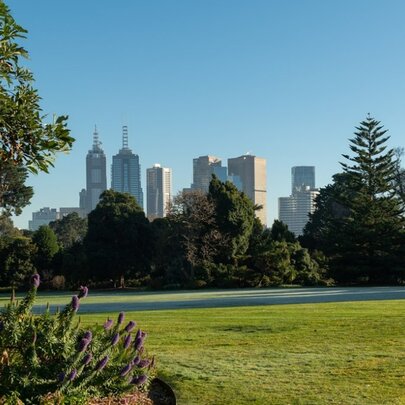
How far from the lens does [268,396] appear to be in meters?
5.98

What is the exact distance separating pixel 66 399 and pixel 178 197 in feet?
124

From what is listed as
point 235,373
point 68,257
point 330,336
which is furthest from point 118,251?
point 235,373

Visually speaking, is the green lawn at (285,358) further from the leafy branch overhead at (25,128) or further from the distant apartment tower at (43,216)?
the distant apartment tower at (43,216)

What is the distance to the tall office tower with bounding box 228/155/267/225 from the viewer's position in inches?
5842

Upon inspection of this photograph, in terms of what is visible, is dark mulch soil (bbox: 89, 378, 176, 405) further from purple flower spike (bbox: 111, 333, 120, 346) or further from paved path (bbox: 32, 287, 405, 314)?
paved path (bbox: 32, 287, 405, 314)

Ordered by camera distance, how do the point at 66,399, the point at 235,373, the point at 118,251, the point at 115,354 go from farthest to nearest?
the point at 118,251, the point at 235,373, the point at 115,354, the point at 66,399

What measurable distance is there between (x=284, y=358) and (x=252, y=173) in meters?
145

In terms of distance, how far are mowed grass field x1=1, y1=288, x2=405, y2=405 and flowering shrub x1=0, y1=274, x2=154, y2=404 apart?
961 mm

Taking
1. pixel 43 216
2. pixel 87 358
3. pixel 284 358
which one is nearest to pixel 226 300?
pixel 284 358

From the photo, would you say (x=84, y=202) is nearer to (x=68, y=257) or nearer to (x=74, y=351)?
(x=68, y=257)

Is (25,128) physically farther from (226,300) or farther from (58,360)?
(226,300)

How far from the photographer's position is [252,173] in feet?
500

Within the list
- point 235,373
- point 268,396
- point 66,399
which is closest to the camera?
point 66,399

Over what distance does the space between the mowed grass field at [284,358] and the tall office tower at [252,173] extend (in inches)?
5282
